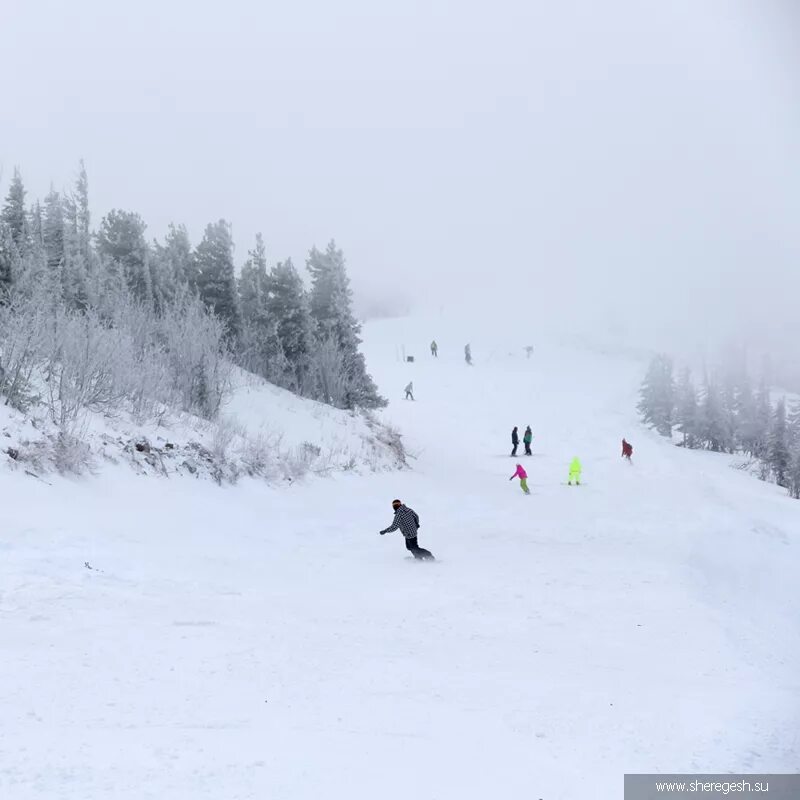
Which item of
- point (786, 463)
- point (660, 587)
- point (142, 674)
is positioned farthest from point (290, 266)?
point (786, 463)

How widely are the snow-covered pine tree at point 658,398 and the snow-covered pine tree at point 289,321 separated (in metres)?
43.5

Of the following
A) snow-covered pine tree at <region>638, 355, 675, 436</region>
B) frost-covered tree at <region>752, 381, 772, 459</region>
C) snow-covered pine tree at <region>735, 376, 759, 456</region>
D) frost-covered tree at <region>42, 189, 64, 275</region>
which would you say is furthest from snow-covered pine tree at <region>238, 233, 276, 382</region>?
snow-covered pine tree at <region>735, 376, 759, 456</region>

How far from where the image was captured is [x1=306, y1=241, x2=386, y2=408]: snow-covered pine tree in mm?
30781

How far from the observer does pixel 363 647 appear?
281 inches

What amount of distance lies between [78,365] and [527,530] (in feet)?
38.1

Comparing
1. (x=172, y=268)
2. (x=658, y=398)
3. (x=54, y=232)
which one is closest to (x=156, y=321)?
(x=172, y=268)

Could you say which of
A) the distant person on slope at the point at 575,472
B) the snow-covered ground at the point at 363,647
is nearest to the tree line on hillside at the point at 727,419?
the distant person on slope at the point at 575,472

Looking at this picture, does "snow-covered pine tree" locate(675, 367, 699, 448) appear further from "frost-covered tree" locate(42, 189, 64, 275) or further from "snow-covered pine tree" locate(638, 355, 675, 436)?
"frost-covered tree" locate(42, 189, 64, 275)

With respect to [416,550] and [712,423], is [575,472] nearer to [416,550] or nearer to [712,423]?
[416,550]

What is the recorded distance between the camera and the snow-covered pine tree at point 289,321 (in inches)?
1208

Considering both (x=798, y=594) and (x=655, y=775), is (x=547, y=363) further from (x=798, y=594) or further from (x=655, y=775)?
(x=655, y=775)

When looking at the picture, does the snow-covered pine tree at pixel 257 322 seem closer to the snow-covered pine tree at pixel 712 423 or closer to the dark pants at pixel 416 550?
the dark pants at pixel 416 550

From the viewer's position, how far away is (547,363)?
7281cm

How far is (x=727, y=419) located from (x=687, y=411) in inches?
275
